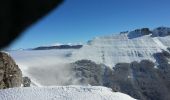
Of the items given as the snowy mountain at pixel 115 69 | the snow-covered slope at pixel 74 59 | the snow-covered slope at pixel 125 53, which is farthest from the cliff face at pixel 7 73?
the snow-covered slope at pixel 125 53

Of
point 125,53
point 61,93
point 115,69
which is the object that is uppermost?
point 125,53

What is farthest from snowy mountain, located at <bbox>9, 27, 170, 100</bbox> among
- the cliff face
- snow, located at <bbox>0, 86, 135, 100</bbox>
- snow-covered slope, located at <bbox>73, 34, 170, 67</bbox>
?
snow, located at <bbox>0, 86, 135, 100</bbox>

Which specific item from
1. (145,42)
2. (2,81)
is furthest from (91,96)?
(145,42)

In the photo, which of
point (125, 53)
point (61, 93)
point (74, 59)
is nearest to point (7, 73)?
point (61, 93)

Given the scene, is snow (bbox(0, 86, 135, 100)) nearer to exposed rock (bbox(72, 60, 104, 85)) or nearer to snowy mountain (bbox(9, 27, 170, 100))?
snowy mountain (bbox(9, 27, 170, 100))

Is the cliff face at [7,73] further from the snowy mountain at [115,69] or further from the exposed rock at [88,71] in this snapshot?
the exposed rock at [88,71]

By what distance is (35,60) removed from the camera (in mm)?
189000

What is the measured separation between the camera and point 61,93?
87.3 feet

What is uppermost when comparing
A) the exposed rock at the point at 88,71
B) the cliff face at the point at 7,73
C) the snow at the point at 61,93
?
the cliff face at the point at 7,73

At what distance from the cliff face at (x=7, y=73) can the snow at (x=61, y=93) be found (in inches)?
122

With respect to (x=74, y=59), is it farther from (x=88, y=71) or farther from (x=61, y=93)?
(x=61, y=93)

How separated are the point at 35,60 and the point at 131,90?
4439cm

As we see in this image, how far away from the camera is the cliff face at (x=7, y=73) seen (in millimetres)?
29253

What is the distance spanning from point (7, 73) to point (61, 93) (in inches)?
194
